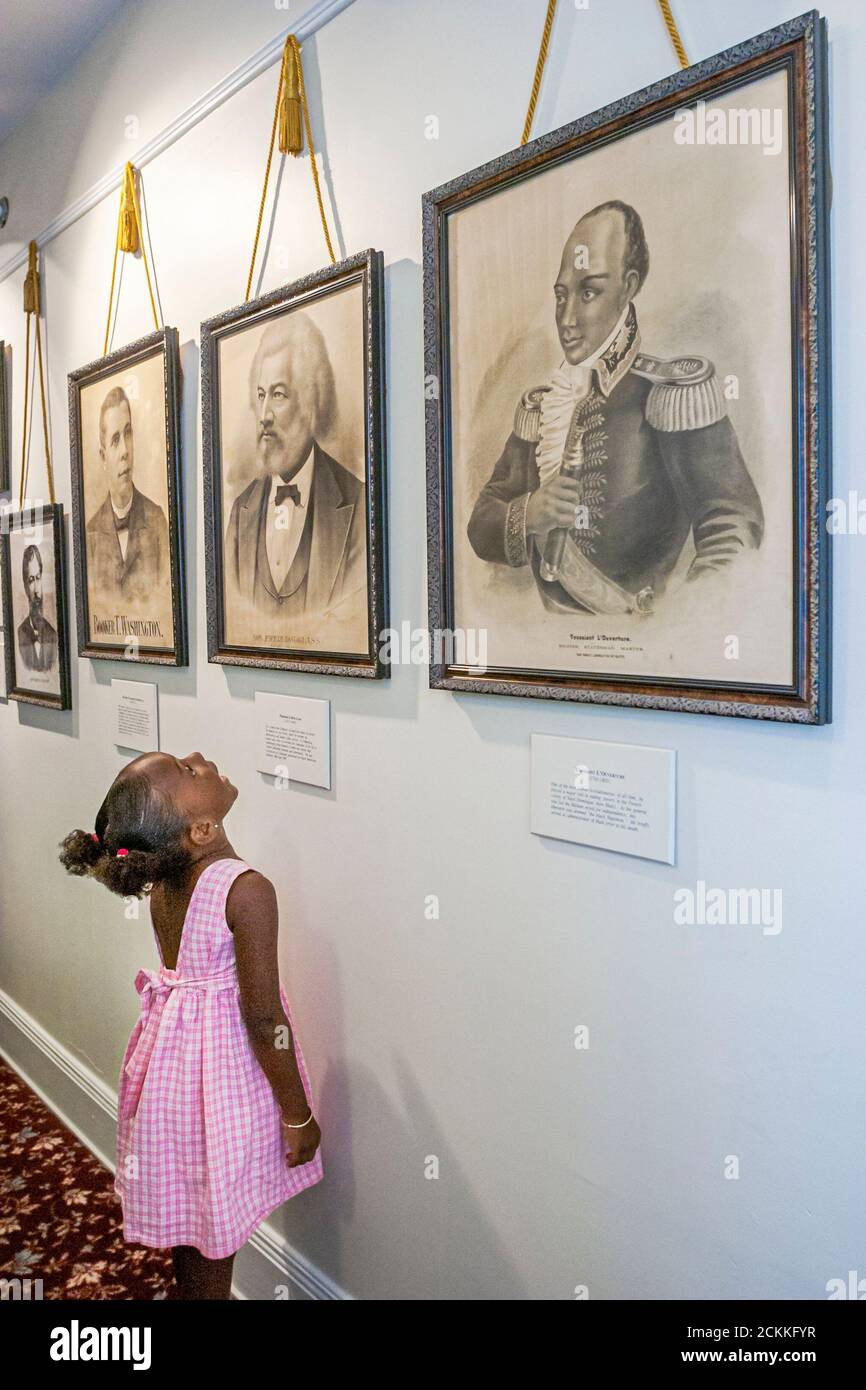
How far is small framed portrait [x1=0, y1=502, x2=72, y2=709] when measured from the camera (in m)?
2.74

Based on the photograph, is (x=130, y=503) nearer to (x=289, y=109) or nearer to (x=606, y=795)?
(x=289, y=109)

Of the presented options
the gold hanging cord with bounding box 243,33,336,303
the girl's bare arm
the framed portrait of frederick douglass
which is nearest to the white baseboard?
the girl's bare arm

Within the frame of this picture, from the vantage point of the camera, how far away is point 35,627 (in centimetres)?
292

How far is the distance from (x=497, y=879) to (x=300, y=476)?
84cm

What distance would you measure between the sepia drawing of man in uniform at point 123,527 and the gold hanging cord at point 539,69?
1212mm

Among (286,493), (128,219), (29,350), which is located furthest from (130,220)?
(286,493)

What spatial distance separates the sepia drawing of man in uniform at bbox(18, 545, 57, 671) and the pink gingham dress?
1448 millimetres

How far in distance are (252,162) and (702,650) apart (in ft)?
4.71

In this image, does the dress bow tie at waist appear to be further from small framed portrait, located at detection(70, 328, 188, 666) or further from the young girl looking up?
small framed portrait, located at detection(70, 328, 188, 666)

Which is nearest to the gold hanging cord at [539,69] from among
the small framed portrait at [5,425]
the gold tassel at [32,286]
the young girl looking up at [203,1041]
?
the young girl looking up at [203,1041]

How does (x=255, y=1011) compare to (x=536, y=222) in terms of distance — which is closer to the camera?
(x=536, y=222)

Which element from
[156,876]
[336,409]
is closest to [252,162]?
[336,409]
